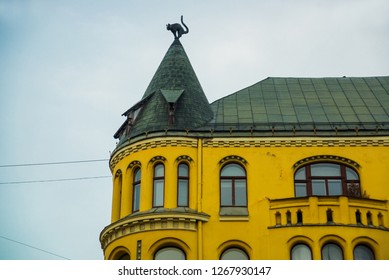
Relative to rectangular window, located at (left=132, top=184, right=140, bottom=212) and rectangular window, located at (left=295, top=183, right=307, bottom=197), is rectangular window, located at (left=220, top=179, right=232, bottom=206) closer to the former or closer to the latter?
rectangular window, located at (left=295, top=183, right=307, bottom=197)

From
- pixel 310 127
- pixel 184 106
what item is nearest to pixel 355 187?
pixel 310 127

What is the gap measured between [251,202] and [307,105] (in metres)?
7.08

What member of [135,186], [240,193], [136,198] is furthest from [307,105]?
[136,198]

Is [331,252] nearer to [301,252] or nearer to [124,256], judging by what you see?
[301,252]

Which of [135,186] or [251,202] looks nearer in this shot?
[251,202]

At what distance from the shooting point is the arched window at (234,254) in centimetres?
3238

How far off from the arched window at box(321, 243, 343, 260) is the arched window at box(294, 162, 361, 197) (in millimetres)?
3004

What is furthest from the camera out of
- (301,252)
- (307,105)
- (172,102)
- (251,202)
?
(307,105)

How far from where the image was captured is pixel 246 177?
3422 cm

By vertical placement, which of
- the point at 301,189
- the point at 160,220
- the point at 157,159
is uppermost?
the point at 157,159

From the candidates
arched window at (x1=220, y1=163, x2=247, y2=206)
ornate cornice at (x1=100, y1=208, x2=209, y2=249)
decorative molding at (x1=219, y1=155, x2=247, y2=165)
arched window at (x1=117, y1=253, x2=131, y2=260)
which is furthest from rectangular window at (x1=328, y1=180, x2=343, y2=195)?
arched window at (x1=117, y1=253, x2=131, y2=260)

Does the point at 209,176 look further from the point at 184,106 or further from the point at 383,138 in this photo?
the point at 383,138

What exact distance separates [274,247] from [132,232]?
6123 mm

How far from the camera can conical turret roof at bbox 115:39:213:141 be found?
3544 cm
